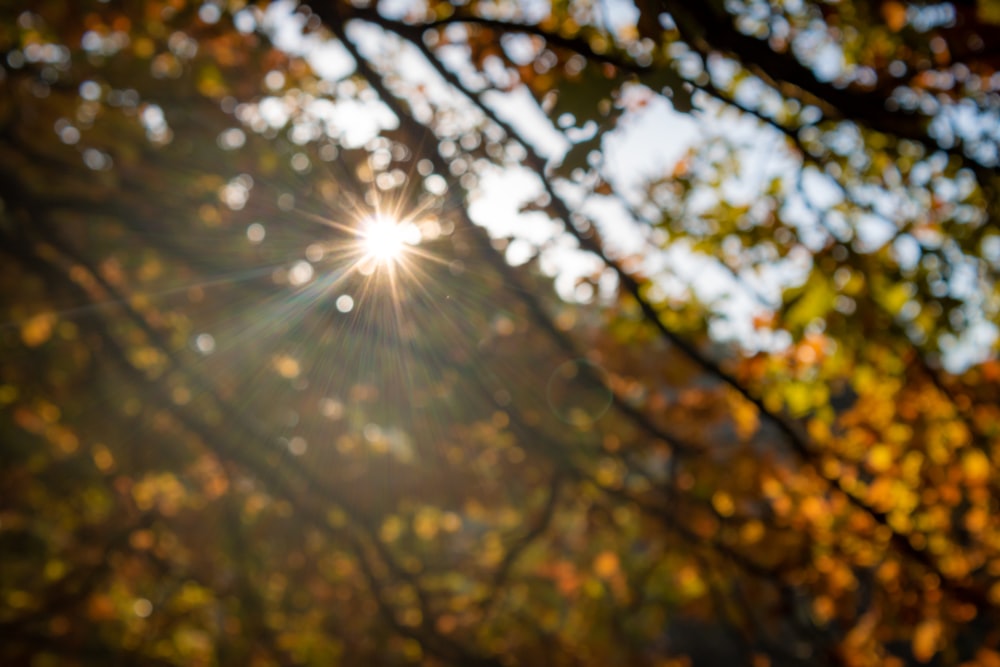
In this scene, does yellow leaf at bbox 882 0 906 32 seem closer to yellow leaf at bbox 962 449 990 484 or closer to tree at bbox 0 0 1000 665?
tree at bbox 0 0 1000 665

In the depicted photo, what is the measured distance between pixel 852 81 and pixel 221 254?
460cm

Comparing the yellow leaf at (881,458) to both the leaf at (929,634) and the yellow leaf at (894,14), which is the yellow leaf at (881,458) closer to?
the leaf at (929,634)

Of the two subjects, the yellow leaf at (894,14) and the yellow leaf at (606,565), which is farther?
the yellow leaf at (606,565)

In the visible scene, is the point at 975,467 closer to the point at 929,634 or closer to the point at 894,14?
the point at 929,634

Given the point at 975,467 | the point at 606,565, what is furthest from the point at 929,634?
the point at 606,565

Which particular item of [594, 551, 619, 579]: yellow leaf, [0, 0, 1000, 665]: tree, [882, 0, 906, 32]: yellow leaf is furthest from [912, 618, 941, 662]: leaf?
[882, 0, 906, 32]: yellow leaf

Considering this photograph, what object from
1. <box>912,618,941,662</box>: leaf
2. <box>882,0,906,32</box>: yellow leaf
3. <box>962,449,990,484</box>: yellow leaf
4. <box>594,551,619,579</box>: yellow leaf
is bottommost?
<box>912,618,941,662</box>: leaf

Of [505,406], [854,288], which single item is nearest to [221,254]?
[505,406]

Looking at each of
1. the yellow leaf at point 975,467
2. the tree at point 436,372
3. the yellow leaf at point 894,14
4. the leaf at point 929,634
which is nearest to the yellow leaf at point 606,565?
the tree at point 436,372

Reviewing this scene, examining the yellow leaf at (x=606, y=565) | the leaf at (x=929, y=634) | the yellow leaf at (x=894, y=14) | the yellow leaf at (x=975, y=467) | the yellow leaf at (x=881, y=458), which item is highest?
the yellow leaf at (x=894, y=14)

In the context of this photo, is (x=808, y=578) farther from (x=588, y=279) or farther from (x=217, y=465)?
(x=217, y=465)

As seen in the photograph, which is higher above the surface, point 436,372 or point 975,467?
point 436,372

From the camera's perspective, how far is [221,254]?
513cm

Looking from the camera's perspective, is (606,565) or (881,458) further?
(606,565)
